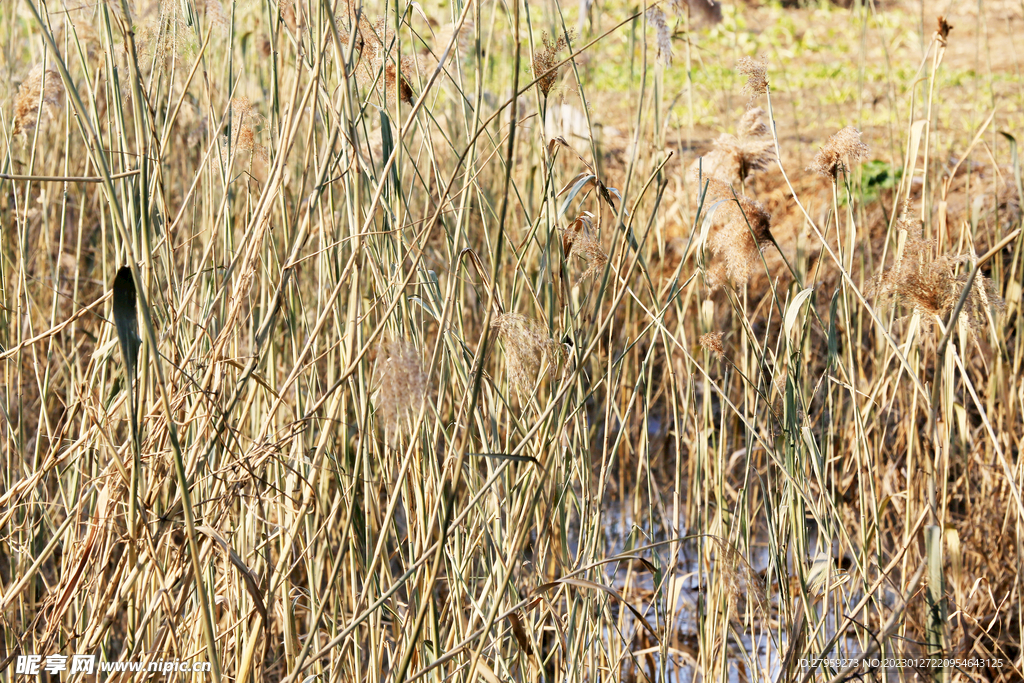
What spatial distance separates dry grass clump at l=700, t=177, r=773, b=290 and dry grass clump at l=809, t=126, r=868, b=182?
0.30 feet

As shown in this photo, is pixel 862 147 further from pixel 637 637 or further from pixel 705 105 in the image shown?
Answer: pixel 705 105

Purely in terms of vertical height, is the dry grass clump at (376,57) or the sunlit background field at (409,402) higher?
the dry grass clump at (376,57)

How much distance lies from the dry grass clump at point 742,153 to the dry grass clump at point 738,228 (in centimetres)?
6

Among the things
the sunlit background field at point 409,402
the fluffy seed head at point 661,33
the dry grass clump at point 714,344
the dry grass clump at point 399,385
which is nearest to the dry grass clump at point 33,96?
the sunlit background field at point 409,402

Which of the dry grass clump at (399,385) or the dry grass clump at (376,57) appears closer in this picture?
the dry grass clump at (399,385)

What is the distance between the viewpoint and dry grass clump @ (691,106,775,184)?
948mm

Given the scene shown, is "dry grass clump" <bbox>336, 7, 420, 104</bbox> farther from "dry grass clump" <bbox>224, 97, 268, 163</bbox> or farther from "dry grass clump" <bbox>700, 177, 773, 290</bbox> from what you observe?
"dry grass clump" <bbox>700, 177, 773, 290</bbox>

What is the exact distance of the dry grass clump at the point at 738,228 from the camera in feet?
Result: 2.79

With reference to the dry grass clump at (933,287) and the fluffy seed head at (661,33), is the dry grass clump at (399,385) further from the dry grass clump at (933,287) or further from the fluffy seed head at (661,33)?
the fluffy seed head at (661,33)

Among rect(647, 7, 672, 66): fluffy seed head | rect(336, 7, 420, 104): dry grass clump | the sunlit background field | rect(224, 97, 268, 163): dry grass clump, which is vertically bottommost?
the sunlit background field

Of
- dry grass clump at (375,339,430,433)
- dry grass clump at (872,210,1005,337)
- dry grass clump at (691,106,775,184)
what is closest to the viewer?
dry grass clump at (375,339,430,433)

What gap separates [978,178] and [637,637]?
222 centimetres

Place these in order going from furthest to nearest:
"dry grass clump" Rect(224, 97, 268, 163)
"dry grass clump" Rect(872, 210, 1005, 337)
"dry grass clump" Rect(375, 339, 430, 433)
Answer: "dry grass clump" Rect(224, 97, 268, 163) → "dry grass clump" Rect(872, 210, 1005, 337) → "dry grass clump" Rect(375, 339, 430, 433)

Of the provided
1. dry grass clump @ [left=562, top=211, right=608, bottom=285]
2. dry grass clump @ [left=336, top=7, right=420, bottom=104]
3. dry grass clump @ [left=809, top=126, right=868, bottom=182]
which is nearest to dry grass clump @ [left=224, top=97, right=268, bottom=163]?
dry grass clump @ [left=336, top=7, right=420, bottom=104]
